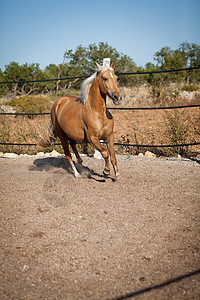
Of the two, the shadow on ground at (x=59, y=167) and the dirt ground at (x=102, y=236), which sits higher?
the dirt ground at (x=102, y=236)

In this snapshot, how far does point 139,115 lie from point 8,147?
5053 millimetres

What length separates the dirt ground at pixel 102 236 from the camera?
1.90 m

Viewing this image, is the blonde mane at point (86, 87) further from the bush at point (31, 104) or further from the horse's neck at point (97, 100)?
the bush at point (31, 104)

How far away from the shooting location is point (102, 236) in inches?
102

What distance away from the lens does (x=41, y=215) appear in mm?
3160

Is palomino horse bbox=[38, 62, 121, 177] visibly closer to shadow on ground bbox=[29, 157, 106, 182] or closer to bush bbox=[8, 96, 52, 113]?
shadow on ground bbox=[29, 157, 106, 182]

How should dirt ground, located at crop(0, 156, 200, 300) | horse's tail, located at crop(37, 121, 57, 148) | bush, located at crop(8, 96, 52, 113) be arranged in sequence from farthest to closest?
1. bush, located at crop(8, 96, 52, 113)
2. horse's tail, located at crop(37, 121, 57, 148)
3. dirt ground, located at crop(0, 156, 200, 300)

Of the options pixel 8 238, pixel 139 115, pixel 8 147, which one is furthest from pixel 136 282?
pixel 139 115

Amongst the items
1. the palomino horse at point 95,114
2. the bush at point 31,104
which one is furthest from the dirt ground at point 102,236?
the bush at point 31,104

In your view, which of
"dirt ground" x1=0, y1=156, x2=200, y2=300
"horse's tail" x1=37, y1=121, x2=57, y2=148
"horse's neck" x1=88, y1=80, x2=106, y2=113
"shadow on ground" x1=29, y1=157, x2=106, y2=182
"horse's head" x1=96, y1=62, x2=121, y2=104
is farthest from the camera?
"horse's tail" x1=37, y1=121, x2=57, y2=148

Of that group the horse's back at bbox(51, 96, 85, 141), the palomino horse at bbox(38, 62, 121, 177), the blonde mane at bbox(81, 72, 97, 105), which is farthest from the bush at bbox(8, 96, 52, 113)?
the blonde mane at bbox(81, 72, 97, 105)

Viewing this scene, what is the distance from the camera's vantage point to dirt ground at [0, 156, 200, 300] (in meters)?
1.90

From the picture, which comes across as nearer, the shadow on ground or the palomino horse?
the palomino horse

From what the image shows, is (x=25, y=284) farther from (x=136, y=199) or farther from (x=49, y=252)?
(x=136, y=199)
